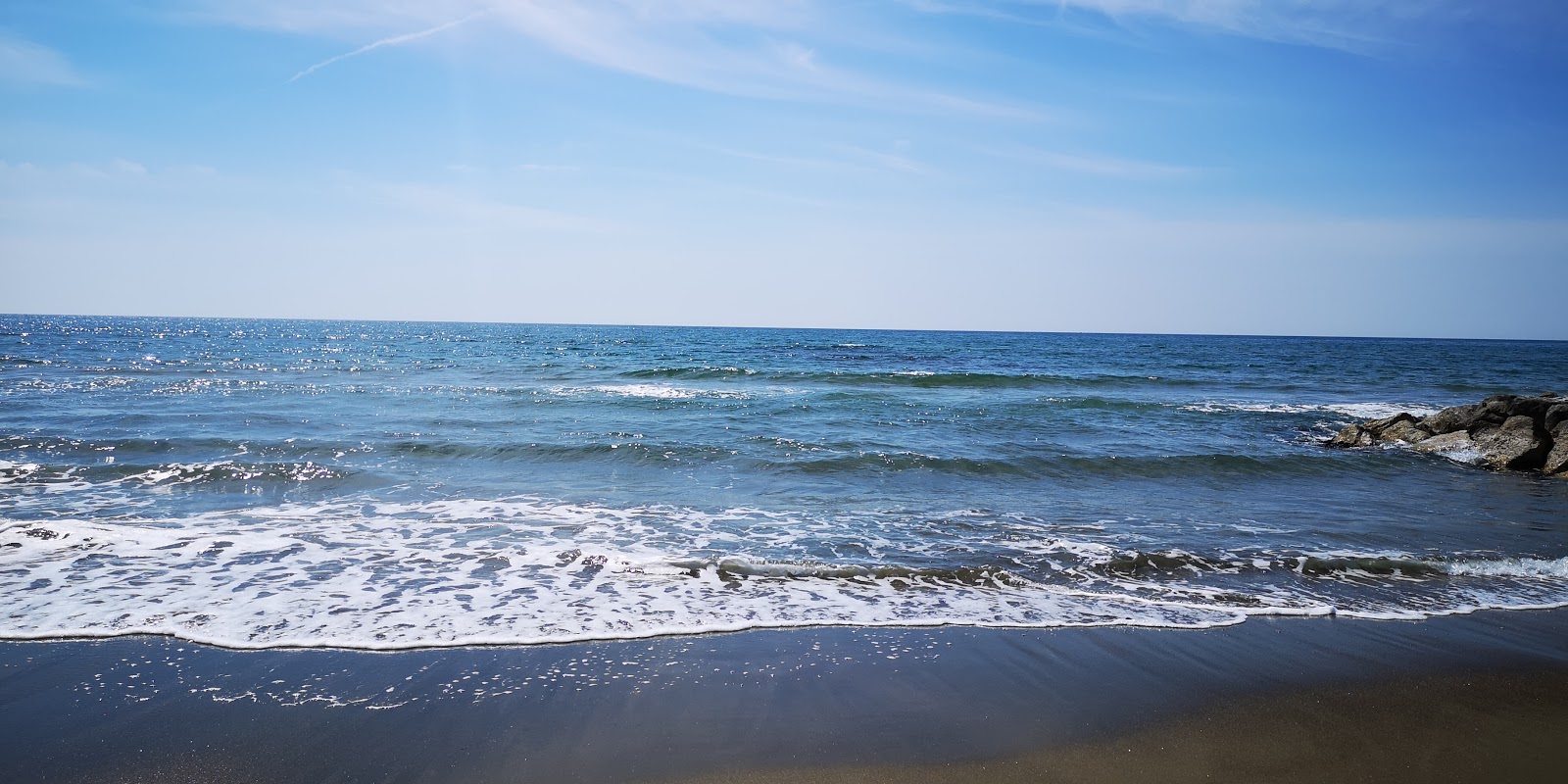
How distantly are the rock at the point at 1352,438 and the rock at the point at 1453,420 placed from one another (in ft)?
3.75

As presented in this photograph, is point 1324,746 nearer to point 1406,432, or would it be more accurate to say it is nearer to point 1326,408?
point 1406,432

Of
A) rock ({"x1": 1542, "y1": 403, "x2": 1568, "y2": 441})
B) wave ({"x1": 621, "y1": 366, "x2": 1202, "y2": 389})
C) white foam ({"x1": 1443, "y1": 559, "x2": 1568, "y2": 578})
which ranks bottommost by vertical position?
white foam ({"x1": 1443, "y1": 559, "x2": 1568, "y2": 578})

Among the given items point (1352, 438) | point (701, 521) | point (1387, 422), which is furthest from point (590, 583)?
point (1387, 422)

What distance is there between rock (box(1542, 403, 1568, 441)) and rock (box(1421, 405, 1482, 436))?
1.14m

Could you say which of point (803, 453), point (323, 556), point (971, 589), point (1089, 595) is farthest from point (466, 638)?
point (803, 453)

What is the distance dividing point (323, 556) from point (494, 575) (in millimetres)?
1863

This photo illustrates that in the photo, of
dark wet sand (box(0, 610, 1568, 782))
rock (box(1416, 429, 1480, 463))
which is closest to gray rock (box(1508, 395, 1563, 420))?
rock (box(1416, 429, 1480, 463))

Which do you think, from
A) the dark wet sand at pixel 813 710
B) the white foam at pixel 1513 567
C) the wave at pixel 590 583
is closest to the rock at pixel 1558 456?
→ the white foam at pixel 1513 567

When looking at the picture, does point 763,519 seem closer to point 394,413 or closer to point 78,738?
point 78,738

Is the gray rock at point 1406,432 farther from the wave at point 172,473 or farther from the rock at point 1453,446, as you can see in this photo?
the wave at point 172,473

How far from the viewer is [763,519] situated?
935cm

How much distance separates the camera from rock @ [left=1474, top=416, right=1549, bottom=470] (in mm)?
14094

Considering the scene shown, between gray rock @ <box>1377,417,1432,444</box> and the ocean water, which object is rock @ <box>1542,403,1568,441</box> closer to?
the ocean water

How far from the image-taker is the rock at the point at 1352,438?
16.6 metres
